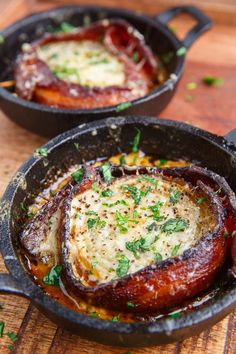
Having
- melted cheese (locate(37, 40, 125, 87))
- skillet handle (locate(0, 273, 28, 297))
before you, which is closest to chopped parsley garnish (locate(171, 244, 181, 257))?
skillet handle (locate(0, 273, 28, 297))

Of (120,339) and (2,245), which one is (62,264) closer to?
(2,245)

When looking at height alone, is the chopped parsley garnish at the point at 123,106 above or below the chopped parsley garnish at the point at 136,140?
above

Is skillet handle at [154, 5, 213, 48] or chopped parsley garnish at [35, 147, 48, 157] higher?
skillet handle at [154, 5, 213, 48]

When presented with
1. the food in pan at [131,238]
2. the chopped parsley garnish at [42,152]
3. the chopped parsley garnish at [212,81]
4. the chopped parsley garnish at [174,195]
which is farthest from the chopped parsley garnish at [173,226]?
the chopped parsley garnish at [212,81]

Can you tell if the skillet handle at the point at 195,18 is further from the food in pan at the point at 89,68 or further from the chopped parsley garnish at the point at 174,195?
the chopped parsley garnish at the point at 174,195

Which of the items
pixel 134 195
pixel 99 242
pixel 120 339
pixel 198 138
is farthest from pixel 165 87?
pixel 120 339

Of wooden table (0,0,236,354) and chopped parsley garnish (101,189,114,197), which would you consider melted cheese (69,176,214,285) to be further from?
wooden table (0,0,236,354)
